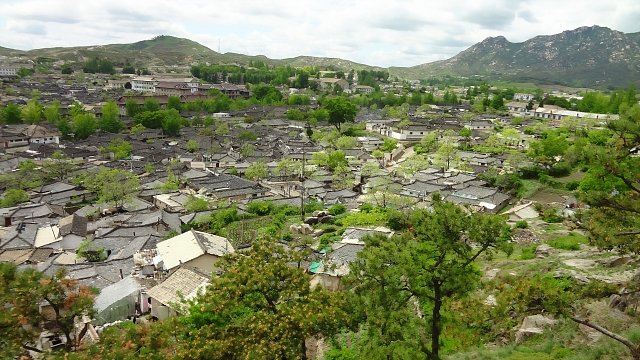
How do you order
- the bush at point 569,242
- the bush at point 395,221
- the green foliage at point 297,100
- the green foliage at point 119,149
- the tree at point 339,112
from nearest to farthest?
the bush at point 569,242
the bush at point 395,221
the green foliage at point 119,149
the tree at point 339,112
the green foliage at point 297,100

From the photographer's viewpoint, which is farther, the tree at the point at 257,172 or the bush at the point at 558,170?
the tree at the point at 257,172

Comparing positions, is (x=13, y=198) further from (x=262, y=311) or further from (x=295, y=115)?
(x=295, y=115)

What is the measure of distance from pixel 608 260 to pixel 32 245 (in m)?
29.3

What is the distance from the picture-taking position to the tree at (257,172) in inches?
1678

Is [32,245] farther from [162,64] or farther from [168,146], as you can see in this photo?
[162,64]

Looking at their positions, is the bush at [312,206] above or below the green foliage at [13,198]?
above

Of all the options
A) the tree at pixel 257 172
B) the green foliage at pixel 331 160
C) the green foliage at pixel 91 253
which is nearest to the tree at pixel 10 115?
the tree at pixel 257 172

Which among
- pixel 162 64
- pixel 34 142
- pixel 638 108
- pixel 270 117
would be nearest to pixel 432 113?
pixel 270 117

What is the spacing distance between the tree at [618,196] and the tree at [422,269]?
2048 millimetres

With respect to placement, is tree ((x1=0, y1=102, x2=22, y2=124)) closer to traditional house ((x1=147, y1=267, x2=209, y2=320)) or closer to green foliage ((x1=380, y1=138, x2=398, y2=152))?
green foliage ((x1=380, y1=138, x2=398, y2=152))

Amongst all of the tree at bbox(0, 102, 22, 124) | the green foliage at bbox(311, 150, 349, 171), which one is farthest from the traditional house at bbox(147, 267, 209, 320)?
the tree at bbox(0, 102, 22, 124)

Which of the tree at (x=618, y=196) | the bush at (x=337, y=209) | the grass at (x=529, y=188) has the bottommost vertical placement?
the bush at (x=337, y=209)

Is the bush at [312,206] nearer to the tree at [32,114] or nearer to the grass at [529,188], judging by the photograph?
the grass at [529,188]

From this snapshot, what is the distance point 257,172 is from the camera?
4256 cm
